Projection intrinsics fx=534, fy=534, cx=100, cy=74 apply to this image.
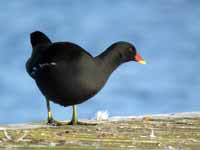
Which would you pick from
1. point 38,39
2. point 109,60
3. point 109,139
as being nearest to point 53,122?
point 109,60

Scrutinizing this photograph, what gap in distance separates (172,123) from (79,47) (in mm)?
1626

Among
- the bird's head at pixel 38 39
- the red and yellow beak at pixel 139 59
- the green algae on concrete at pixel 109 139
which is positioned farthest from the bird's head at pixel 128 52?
the green algae on concrete at pixel 109 139

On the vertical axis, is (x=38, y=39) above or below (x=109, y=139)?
above

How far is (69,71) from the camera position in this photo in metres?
6.32

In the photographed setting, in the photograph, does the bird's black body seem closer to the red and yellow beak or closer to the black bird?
the black bird

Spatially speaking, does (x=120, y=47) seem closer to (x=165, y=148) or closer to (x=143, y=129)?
(x=143, y=129)

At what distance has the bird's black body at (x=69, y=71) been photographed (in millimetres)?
6336

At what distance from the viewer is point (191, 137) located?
5.41 m

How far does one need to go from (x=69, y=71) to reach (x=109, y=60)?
750mm

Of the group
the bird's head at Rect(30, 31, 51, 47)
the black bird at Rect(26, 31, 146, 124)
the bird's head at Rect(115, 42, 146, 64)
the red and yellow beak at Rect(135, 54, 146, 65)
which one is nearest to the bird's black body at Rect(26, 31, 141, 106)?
the black bird at Rect(26, 31, 146, 124)

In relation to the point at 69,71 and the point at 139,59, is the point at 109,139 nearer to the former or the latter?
the point at 69,71

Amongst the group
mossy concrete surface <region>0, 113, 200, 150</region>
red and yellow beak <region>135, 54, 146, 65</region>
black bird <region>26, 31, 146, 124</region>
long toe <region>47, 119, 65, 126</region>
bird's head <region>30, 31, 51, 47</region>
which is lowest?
mossy concrete surface <region>0, 113, 200, 150</region>

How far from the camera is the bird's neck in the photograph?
265 inches

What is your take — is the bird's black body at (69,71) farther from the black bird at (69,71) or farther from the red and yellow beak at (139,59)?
the red and yellow beak at (139,59)
